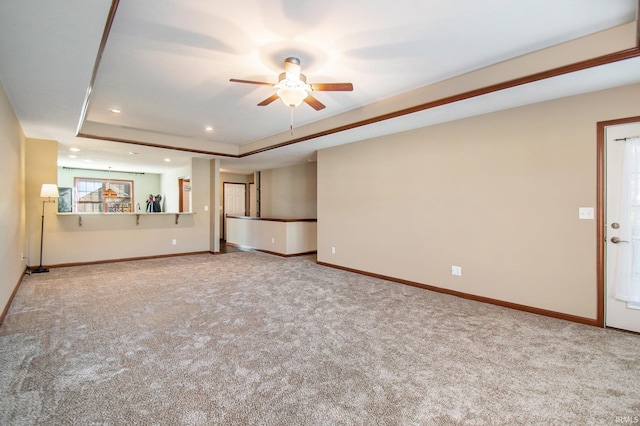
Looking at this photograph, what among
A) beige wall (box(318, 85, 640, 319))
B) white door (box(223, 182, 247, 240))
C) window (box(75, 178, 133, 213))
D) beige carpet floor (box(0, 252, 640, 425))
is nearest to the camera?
beige carpet floor (box(0, 252, 640, 425))

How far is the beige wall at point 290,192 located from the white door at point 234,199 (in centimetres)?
120

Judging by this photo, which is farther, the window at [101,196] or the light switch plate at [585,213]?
the window at [101,196]

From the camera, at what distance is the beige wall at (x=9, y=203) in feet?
9.80

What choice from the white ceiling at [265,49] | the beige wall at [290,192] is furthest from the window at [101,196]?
the white ceiling at [265,49]

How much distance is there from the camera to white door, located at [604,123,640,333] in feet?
9.02

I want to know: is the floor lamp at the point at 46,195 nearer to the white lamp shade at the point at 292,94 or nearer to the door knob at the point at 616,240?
the white lamp shade at the point at 292,94

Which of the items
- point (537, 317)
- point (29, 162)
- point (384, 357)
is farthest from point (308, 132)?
point (29, 162)

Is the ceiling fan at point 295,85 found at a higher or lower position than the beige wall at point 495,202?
higher

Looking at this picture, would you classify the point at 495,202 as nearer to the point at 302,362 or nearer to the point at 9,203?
the point at 302,362

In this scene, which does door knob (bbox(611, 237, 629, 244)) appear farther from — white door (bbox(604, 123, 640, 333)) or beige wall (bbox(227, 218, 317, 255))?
beige wall (bbox(227, 218, 317, 255))

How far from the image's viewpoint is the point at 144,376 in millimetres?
1979

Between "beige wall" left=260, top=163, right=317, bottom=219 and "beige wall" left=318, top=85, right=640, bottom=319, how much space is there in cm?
280

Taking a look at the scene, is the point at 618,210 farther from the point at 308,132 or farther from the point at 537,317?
the point at 308,132

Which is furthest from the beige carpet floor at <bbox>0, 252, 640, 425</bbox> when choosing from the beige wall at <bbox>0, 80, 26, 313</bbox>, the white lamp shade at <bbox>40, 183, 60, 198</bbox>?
the white lamp shade at <bbox>40, 183, 60, 198</bbox>
